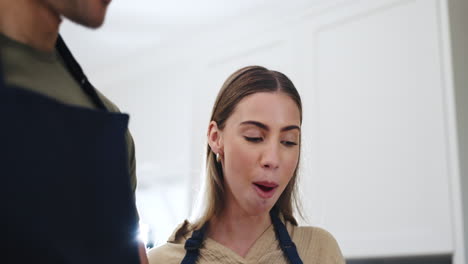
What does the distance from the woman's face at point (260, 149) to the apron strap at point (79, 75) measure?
1.18ft

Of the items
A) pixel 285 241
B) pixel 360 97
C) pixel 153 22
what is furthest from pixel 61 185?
pixel 153 22

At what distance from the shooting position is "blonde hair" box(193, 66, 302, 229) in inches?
48.6

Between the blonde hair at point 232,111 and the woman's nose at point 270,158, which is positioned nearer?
the woman's nose at point 270,158

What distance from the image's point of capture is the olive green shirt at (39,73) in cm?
74

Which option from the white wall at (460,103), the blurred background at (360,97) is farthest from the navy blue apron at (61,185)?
the white wall at (460,103)

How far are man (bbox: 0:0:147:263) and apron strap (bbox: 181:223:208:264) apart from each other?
0.44 metres

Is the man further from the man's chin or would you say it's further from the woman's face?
the woman's face

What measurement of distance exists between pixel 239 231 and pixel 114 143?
540 mm

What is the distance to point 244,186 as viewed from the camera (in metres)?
1.15

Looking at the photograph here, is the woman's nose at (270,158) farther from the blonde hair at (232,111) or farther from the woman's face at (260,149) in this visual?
the blonde hair at (232,111)

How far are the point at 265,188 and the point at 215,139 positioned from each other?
17cm

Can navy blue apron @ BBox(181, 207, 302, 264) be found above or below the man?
below

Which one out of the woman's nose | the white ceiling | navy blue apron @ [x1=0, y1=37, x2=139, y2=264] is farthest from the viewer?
the white ceiling

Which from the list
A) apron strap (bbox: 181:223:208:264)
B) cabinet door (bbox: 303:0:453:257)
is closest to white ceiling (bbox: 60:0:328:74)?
cabinet door (bbox: 303:0:453:257)
